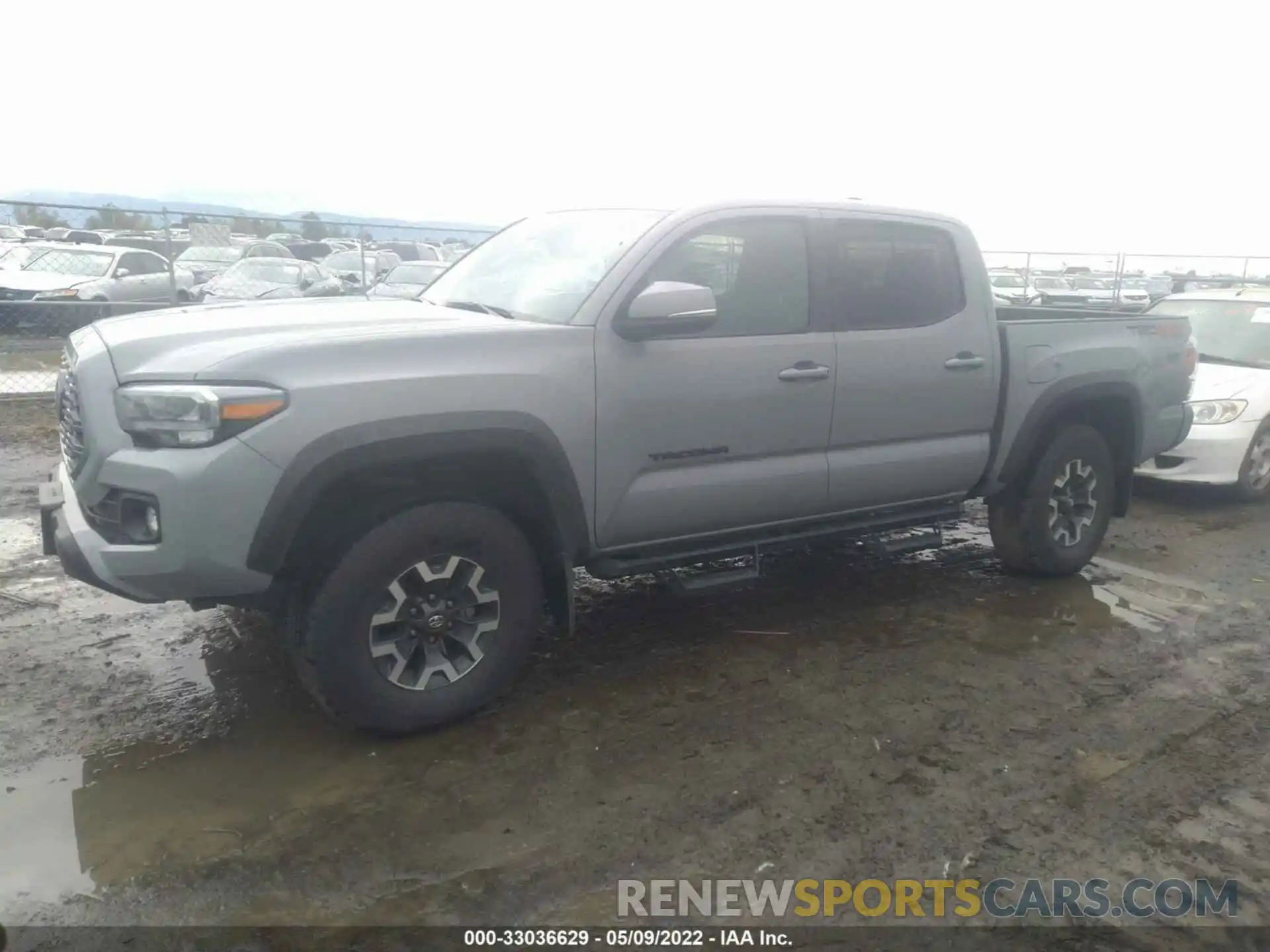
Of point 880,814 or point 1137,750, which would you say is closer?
point 880,814

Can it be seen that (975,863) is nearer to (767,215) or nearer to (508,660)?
(508,660)

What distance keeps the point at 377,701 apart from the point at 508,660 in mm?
517

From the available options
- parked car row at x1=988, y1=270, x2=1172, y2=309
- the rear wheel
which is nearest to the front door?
the rear wheel

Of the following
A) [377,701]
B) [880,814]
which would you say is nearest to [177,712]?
[377,701]

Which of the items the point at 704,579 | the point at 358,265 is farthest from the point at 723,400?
the point at 358,265

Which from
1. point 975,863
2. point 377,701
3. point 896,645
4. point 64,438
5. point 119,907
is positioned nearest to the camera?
point 119,907

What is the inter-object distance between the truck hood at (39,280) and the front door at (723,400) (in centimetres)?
1469

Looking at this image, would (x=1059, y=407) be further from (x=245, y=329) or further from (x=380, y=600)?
(x=245, y=329)

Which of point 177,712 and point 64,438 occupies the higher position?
point 64,438

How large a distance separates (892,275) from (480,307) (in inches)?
78.0

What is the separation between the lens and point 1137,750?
3791mm

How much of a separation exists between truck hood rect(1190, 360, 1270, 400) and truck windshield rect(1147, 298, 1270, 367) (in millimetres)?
236

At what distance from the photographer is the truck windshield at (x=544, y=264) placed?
409 cm

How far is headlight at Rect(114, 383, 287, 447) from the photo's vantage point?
10.3 feet
